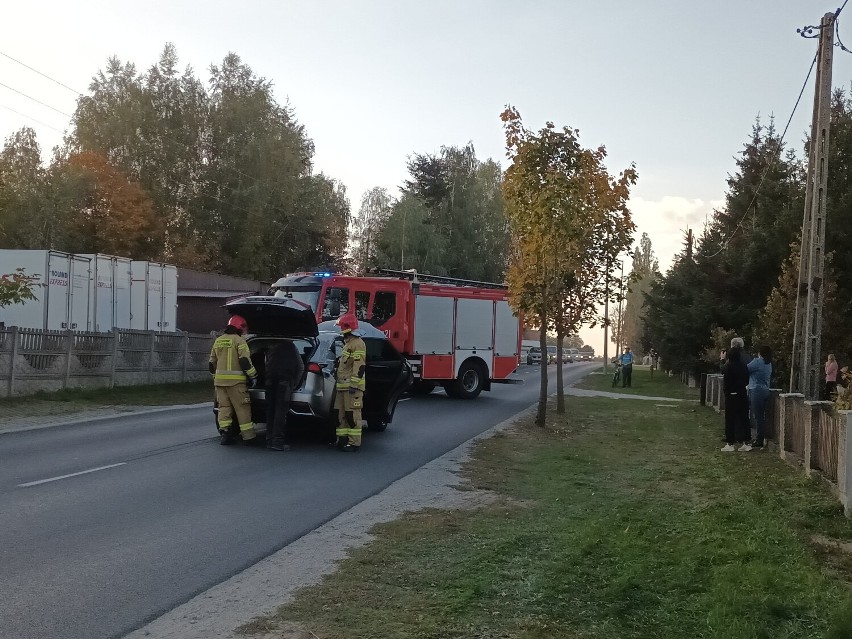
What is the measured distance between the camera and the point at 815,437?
11.7m

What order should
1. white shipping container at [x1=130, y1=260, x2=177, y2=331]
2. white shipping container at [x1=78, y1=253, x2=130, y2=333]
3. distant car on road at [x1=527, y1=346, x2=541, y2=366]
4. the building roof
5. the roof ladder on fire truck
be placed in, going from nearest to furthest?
the roof ladder on fire truck, white shipping container at [x1=78, y1=253, x2=130, y2=333], white shipping container at [x1=130, y1=260, x2=177, y2=331], the building roof, distant car on road at [x1=527, y1=346, x2=541, y2=366]

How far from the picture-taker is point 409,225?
197 feet

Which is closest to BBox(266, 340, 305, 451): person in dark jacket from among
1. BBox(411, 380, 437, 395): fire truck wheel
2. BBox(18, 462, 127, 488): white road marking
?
BBox(18, 462, 127, 488): white road marking

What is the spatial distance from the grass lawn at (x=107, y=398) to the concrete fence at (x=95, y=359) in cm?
33

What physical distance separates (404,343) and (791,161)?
24048 millimetres

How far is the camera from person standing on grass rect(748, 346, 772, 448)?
50.2ft

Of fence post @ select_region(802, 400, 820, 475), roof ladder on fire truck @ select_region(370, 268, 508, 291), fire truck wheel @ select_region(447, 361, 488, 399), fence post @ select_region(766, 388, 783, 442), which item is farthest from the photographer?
fire truck wheel @ select_region(447, 361, 488, 399)

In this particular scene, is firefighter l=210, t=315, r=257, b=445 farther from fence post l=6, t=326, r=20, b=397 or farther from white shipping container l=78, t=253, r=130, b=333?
white shipping container l=78, t=253, r=130, b=333

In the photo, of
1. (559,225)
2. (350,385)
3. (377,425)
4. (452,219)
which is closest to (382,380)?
(377,425)

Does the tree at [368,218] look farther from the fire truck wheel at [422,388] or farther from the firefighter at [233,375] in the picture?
the firefighter at [233,375]

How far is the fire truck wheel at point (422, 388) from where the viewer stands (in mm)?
25016

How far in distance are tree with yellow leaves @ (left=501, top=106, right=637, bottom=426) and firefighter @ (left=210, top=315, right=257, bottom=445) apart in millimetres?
7458

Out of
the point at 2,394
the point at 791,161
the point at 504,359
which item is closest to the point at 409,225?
the point at 791,161

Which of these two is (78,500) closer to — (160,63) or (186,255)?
(186,255)
